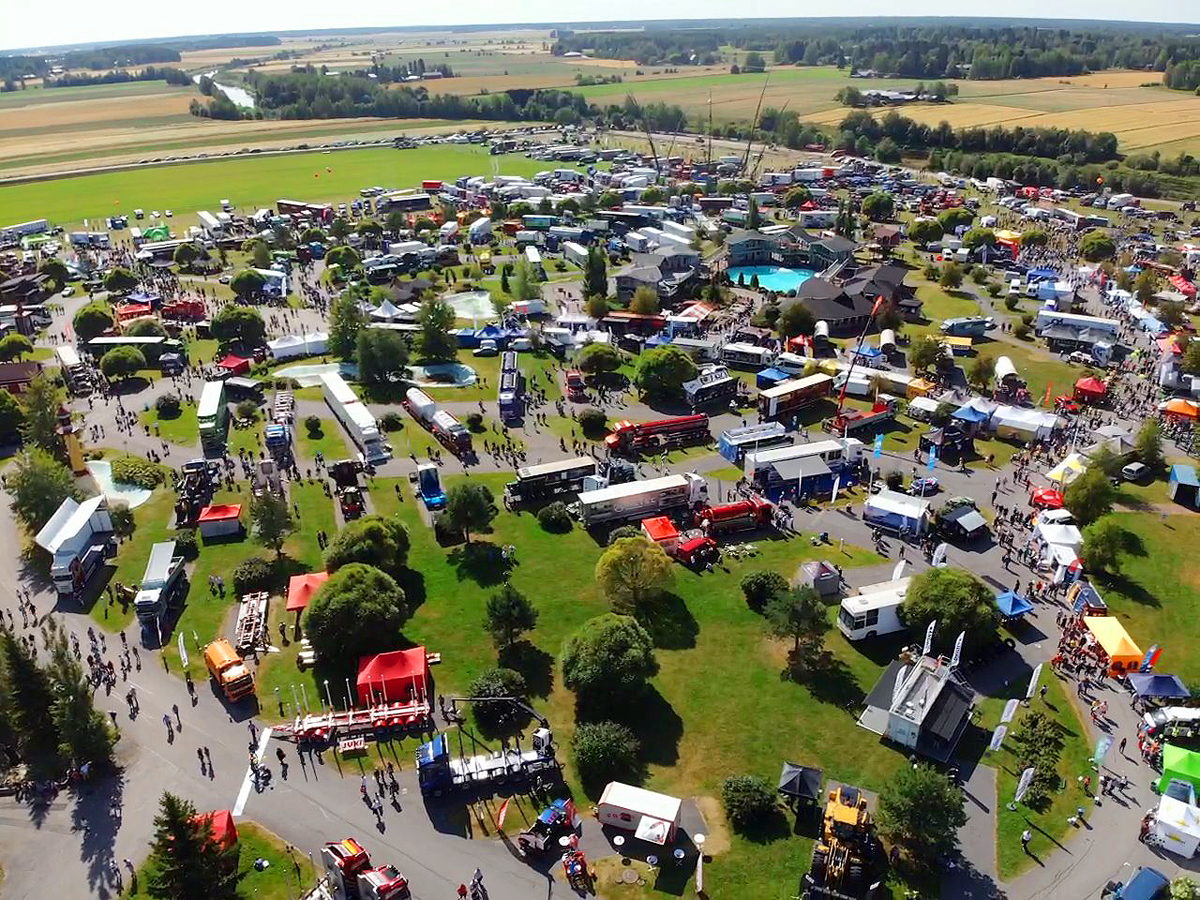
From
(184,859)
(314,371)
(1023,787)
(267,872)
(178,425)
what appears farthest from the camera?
(314,371)

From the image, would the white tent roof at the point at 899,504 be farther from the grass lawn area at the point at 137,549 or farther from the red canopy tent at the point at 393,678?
the grass lawn area at the point at 137,549

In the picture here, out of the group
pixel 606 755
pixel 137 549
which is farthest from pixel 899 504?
pixel 137 549

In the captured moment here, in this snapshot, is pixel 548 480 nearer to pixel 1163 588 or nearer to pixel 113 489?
pixel 113 489

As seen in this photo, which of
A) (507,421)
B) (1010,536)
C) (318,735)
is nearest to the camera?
(318,735)

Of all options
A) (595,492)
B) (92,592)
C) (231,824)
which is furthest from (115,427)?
(231,824)

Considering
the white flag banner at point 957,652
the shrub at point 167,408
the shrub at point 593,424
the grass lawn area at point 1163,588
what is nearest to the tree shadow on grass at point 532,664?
the white flag banner at point 957,652

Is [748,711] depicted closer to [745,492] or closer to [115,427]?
[745,492]
